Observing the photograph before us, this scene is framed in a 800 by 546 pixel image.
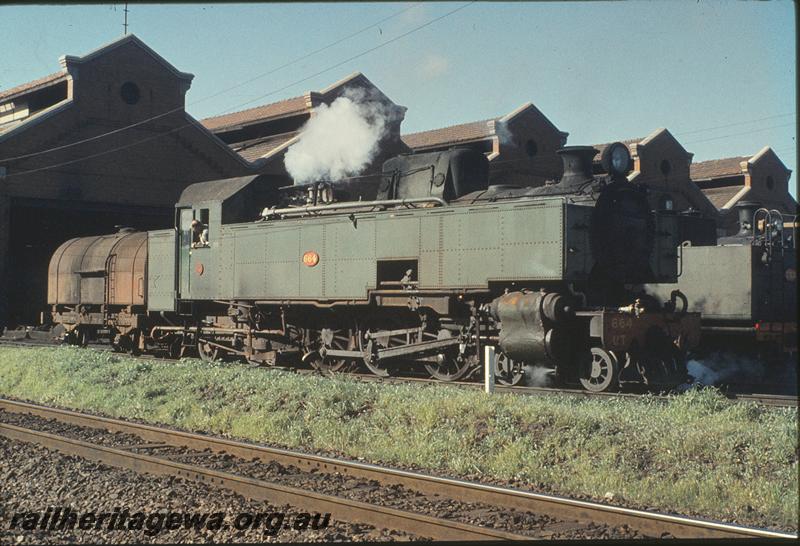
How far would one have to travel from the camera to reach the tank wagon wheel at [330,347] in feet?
50.1

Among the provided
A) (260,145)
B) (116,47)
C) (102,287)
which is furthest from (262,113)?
(102,287)

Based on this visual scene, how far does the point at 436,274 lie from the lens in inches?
528

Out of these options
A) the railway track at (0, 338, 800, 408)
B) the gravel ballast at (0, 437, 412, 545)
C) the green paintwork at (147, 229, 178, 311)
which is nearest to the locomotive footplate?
the railway track at (0, 338, 800, 408)

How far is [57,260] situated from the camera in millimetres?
23297

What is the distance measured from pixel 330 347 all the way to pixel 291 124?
2243cm

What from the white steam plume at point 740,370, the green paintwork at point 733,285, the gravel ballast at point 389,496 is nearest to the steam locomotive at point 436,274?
the green paintwork at point 733,285

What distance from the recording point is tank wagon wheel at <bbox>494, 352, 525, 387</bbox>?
13.0 m

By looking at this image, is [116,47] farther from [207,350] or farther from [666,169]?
[666,169]

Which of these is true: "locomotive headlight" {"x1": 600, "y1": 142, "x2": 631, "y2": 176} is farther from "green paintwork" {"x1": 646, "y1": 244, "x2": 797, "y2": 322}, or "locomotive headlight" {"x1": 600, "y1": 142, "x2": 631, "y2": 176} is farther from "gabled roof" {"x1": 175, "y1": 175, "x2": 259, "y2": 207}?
"gabled roof" {"x1": 175, "y1": 175, "x2": 259, "y2": 207}

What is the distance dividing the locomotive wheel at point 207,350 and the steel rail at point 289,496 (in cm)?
764

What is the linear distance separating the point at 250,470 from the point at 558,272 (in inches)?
223

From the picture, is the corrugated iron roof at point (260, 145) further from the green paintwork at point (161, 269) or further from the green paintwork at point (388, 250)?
the green paintwork at point (388, 250)

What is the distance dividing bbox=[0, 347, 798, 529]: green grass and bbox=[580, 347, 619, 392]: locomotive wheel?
1.23m

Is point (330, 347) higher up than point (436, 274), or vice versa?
point (436, 274)
